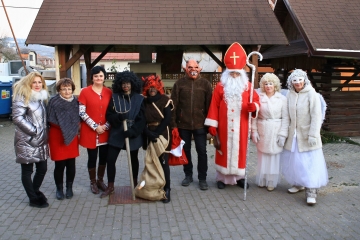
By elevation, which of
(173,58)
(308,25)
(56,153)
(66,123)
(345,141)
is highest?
(308,25)

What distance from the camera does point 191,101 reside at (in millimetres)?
4828

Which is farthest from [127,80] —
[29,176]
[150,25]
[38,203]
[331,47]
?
[331,47]

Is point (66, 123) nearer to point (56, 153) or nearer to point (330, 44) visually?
point (56, 153)

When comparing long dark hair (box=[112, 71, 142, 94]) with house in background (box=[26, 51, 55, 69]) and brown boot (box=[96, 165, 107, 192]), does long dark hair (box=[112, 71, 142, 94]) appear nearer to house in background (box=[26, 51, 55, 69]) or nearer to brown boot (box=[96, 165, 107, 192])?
brown boot (box=[96, 165, 107, 192])

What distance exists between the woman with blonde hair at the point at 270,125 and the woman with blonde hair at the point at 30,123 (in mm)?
2784

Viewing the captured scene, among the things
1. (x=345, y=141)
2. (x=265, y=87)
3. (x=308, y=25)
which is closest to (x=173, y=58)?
(x=308, y=25)

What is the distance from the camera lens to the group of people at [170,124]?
4188 millimetres

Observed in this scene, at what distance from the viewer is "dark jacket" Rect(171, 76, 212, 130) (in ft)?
15.8

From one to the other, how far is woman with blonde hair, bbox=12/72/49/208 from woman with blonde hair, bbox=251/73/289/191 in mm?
2784

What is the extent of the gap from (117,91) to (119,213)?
150 centimetres

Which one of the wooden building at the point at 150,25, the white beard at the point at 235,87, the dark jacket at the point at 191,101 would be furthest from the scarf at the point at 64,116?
the wooden building at the point at 150,25

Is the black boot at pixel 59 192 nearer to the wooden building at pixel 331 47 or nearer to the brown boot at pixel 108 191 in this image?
the brown boot at pixel 108 191

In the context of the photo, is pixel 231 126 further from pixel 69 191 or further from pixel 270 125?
pixel 69 191

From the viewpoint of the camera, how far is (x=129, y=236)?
11.7 feet
